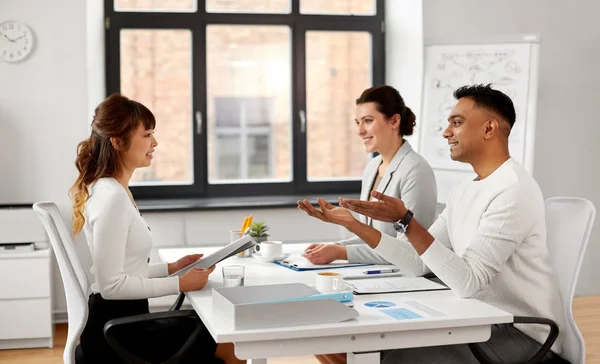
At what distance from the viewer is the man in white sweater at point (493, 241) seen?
2.37m

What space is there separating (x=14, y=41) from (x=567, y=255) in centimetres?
370

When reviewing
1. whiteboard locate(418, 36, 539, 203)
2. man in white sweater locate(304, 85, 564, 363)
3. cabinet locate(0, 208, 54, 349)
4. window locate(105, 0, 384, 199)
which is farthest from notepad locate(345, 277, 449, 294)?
window locate(105, 0, 384, 199)

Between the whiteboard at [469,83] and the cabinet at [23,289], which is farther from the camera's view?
the whiteboard at [469,83]

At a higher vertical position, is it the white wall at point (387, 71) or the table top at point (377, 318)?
the white wall at point (387, 71)

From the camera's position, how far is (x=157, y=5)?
549cm

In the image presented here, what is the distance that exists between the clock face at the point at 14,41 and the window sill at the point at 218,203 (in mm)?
1209

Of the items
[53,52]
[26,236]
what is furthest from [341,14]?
[26,236]

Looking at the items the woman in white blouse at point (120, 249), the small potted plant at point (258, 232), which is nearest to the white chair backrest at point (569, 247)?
the woman in white blouse at point (120, 249)

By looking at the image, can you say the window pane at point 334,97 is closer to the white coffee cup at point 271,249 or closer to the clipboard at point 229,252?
the white coffee cup at point 271,249

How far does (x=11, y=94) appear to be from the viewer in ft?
16.1

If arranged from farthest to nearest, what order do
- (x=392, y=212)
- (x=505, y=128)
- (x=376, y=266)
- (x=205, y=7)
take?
1. (x=205, y=7)
2. (x=376, y=266)
3. (x=505, y=128)
4. (x=392, y=212)

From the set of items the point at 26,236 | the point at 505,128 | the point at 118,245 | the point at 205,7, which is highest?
the point at 205,7

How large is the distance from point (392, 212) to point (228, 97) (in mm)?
3423

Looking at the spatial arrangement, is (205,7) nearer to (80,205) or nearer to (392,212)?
(80,205)
